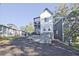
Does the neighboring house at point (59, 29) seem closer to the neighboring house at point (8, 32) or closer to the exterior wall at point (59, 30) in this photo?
the exterior wall at point (59, 30)


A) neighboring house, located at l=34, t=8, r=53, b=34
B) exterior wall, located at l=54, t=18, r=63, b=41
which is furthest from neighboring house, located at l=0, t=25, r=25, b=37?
exterior wall, located at l=54, t=18, r=63, b=41

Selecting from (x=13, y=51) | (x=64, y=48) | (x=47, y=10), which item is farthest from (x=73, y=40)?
(x=13, y=51)

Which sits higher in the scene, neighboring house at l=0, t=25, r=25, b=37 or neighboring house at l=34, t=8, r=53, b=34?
neighboring house at l=34, t=8, r=53, b=34

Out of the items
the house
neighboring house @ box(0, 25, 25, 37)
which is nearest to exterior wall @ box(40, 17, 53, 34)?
the house

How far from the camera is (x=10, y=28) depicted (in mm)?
2920

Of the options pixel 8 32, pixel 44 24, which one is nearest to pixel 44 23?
pixel 44 24

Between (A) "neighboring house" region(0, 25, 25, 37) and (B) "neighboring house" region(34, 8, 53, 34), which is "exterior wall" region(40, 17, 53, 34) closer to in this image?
(B) "neighboring house" region(34, 8, 53, 34)

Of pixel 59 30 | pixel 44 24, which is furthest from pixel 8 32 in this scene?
pixel 59 30

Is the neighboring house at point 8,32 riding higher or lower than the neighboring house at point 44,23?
lower

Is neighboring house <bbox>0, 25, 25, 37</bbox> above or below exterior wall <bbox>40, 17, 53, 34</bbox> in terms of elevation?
below

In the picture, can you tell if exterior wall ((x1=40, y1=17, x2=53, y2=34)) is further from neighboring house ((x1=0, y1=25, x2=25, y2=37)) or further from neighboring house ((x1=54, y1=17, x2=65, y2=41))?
neighboring house ((x1=0, y1=25, x2=25, y2=37))

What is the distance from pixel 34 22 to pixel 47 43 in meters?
0.25

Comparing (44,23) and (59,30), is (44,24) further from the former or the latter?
(59,30)

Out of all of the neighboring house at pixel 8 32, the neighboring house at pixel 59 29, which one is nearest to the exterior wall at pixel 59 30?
the neighboring house at pixel 59 29
